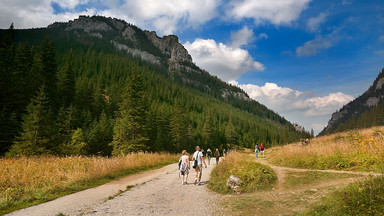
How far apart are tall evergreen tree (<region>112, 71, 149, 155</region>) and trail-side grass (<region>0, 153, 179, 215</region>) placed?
48.1 ft

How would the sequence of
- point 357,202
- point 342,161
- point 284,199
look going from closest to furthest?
1. point 357,202
2. point 284,199
3. point 342,161

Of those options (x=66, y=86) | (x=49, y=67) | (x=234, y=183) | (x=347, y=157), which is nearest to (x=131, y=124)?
(x=234, y=183)

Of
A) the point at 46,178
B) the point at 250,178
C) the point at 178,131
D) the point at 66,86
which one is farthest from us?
the point at 178,131

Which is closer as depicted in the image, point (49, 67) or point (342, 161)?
point (342, 161)

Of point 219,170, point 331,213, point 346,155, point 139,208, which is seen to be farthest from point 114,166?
point 346,155

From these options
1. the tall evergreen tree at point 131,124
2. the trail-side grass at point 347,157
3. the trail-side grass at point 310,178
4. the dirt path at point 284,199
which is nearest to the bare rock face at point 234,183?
the dirt path at point 284,199

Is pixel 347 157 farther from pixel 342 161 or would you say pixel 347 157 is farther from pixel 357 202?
pixel 357 202

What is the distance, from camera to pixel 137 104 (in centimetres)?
3366

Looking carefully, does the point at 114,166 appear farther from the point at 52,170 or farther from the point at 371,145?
the point at 371,145

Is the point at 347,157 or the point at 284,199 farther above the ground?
the point at 347,157

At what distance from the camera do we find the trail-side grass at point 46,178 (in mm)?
8961

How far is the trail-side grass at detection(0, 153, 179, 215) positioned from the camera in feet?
29.4

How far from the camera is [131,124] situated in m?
32.0

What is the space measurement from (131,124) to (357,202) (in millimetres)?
30573
